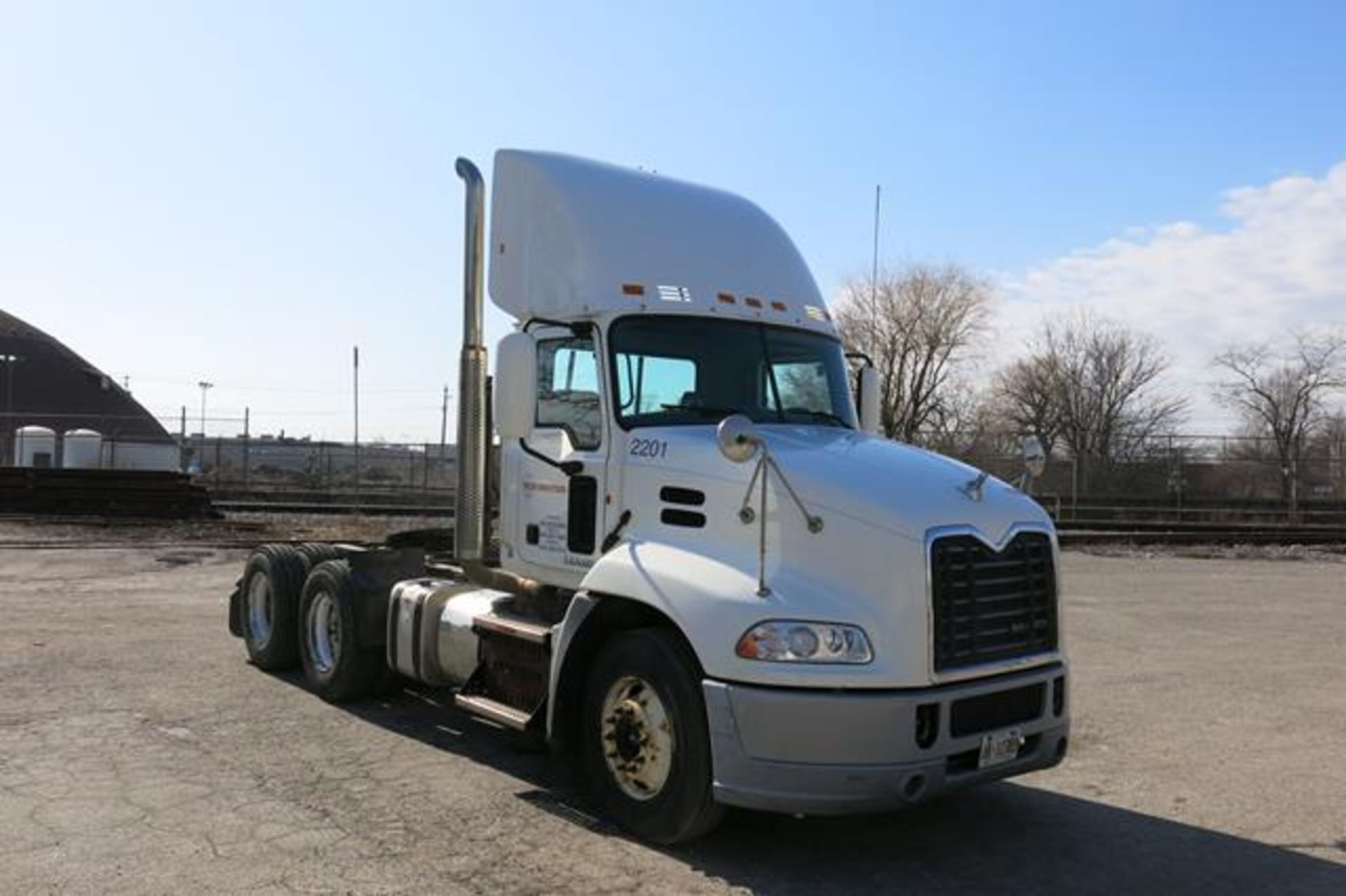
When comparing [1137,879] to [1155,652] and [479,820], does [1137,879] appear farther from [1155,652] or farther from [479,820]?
[1155,652]

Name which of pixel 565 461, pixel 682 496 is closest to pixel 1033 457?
pixel 682 496

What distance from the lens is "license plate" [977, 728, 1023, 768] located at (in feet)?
17.0

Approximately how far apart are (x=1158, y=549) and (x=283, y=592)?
21135 millimetres

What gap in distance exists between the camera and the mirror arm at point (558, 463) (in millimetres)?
6391

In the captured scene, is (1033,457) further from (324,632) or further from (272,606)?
(272,606)

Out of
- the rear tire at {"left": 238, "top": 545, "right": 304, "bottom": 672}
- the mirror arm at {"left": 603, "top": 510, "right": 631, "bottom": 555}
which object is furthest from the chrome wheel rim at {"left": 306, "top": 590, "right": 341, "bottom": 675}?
the mirror arm at {"left": 603, "top": 510, "right": 631, "bottom": 555}

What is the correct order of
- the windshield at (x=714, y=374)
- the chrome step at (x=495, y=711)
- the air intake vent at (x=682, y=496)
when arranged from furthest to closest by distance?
1. the windshield at (x=714, y=374)
2. the chrome step at (x=495, y=711)
3. the air intake vent at (x=682, y=496)

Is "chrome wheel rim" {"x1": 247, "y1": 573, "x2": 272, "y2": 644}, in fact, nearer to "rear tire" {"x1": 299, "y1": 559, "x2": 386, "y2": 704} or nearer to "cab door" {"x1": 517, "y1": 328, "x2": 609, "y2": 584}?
"rear tire" {"x1": 299, "y1": 559, "x2": 386, "y2": 704}

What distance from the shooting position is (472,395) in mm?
7977

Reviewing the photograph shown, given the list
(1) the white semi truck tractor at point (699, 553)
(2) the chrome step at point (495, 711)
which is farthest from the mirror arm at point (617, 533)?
(2) the chrome step at point (495, 711)

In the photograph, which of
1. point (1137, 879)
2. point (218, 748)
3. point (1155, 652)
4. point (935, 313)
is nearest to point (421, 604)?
point (218, 748)

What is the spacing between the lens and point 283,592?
9.40 meters

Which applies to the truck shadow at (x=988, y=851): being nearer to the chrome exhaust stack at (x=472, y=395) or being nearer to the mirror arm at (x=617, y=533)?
the mirror arm at (x=617, y=533)

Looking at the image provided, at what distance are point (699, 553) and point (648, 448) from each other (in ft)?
2.54
